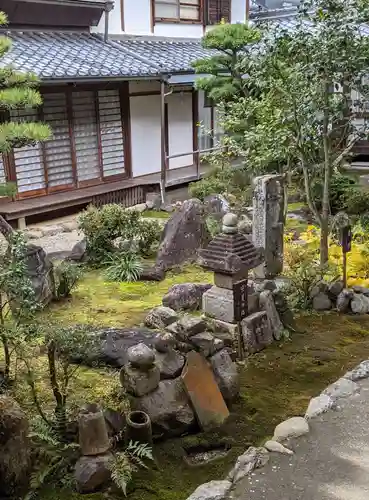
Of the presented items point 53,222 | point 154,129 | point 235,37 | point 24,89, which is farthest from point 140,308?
point 154,129

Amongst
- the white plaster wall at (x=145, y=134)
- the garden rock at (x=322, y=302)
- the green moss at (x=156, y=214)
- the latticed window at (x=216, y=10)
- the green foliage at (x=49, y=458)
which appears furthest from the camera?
the latticed window at (x=216, y=10)

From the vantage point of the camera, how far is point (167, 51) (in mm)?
17219

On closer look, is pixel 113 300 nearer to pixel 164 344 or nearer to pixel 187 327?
pixel 187 327

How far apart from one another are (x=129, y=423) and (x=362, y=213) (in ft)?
30.9

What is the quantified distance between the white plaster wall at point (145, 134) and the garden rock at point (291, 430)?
12.1 m

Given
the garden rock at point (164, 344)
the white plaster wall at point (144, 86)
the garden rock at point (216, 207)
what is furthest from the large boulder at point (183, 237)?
the white plaster wall at point (144, 86)

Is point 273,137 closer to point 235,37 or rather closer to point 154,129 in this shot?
point 235,37

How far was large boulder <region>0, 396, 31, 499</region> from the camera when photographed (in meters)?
4.41

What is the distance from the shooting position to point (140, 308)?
8.38 m

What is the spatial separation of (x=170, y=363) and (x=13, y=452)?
1748 millimetres

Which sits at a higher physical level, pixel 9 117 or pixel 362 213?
pixel 9 117

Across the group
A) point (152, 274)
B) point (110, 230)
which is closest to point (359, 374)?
point (152, 274)

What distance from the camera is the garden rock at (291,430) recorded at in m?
4.83

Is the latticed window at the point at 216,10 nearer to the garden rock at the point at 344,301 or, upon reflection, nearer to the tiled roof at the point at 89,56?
the tiled roof at the point at 89,56
